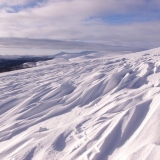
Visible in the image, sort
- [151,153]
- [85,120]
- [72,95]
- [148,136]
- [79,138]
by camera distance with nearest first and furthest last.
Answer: [151,153], [148,136], [79,138], [85,120], [72,95]

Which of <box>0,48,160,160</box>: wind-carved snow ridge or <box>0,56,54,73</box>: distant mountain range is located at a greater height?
<box>0,48,160,160</box>: wind-carved snow ridge

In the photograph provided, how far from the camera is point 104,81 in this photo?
17.9 feet

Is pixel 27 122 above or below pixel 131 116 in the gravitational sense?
below

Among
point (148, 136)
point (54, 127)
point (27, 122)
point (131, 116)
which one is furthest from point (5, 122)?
point (148, 136)

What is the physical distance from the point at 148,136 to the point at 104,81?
298cm

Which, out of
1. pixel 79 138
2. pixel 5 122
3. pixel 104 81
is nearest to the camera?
pixel 79 138

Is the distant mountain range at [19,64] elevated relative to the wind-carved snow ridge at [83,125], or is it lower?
lower

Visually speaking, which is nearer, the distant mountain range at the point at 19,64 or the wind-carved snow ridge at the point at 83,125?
the wind-carved snow ridge at the point at 83,125

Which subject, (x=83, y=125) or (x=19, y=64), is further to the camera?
(x=19, y=64)

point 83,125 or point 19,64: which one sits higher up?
point 83,125

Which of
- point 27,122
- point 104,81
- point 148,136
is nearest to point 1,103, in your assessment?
point 27,122

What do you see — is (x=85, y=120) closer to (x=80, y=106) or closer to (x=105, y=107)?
(x=105, y=107)

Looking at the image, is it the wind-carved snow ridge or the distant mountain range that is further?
the distant mountain range

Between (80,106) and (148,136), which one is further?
(80,106)
